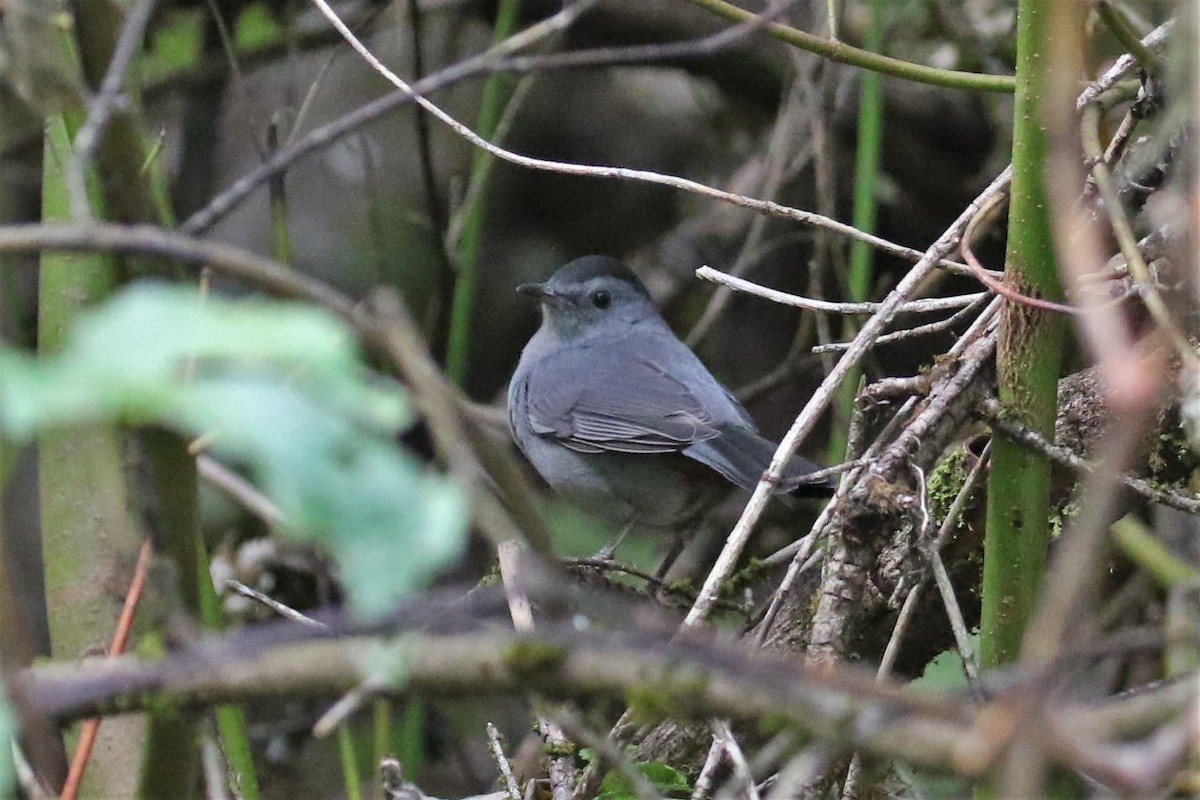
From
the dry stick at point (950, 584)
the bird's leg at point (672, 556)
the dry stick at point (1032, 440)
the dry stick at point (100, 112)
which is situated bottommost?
the bird's leg at point (672, 556)

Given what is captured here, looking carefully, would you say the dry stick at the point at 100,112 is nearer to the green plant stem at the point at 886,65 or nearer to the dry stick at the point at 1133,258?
the dry stick at the point at 1133,258

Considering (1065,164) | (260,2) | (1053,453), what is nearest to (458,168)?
(260,2)

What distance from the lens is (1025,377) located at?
184 centimetres

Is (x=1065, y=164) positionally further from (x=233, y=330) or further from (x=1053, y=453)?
(x=233, y=330)

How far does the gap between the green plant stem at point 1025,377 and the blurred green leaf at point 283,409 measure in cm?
115

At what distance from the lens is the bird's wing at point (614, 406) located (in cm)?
426

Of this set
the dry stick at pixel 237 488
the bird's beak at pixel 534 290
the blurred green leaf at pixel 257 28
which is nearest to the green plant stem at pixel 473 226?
the bird's beak at pixel 534 290

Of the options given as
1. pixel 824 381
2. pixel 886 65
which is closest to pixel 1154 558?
pixel 824 381

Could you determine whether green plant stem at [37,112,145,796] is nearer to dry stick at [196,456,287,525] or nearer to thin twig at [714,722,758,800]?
thin twig at [714,722,758,800]

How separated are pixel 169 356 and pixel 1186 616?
1.11m

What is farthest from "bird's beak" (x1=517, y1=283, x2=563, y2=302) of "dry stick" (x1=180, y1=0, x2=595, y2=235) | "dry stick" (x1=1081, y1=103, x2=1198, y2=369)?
"dry stick" (x1=180, y1=0, x2=595, y2=235)

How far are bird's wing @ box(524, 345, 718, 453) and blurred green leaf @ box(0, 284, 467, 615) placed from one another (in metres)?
3.39

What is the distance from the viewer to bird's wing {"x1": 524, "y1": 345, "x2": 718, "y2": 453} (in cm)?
426

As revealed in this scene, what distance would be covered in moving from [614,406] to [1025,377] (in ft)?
8.98
